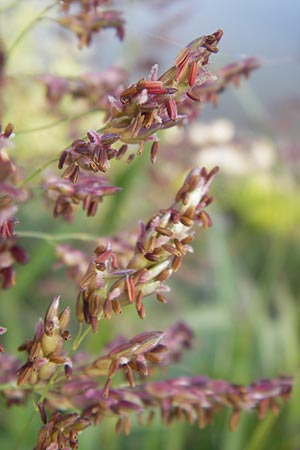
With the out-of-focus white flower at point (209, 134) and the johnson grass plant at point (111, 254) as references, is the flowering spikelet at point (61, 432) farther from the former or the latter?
the out-of-focus white flower at point (209, 134)

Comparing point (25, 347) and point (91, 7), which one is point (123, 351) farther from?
point (91, 7)

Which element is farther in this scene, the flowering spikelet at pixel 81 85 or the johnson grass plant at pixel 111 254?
the flowering spikelet at pixel 81 85

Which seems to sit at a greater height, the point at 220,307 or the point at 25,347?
the point at 220,307

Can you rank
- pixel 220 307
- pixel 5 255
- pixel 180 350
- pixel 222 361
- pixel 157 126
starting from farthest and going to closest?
pixel 220 307 → pixel 222 361 → pixel 180 350 → pixel 5 255 → pixel 157 126

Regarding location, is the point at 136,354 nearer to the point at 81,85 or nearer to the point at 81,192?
the point at 81,192

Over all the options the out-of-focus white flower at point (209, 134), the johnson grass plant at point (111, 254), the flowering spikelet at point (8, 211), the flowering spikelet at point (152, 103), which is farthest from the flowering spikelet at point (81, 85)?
the out-of-focus white flower at point (209, 134)

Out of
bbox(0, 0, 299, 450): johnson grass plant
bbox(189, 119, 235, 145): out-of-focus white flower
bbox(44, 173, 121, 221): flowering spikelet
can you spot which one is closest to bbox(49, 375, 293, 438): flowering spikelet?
bbox(0, 0, 299, 450): johnson grass plant

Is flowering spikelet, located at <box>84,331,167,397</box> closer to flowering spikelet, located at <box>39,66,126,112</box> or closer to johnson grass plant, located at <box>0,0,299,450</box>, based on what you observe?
johnson grass plant, located at <box>0,0,299,450</box>

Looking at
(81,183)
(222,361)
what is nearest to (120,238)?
(81,183)

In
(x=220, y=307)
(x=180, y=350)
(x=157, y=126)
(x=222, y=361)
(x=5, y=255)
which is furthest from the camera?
(x=220, y=307)
